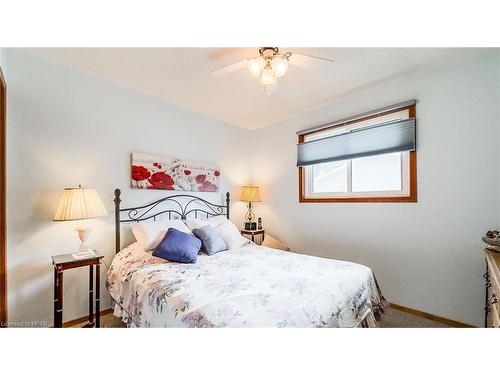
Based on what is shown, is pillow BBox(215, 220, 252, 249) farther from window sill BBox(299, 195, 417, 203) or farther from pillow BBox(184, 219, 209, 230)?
window sill BBox(299, 195, 417, 203)

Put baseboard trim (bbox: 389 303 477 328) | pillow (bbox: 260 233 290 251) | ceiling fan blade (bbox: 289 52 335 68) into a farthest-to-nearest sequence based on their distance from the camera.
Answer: pillow (bbox: 260 233 290 251)
baseboard trim (bbox: 389 303 477 328)
ceiling fan blade (bbox: 289 52 335 68)

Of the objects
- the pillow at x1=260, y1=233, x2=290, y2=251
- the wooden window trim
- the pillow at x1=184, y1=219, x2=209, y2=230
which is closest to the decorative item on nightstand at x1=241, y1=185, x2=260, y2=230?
the pillow at x1=260, y1=233, x2=290, y2=251

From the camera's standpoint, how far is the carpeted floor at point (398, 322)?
1.96 m

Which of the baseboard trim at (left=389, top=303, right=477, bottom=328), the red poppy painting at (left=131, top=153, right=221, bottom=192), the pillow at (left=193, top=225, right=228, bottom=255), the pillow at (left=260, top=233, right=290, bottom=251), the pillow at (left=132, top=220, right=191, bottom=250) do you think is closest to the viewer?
the baseboard trim at (left=389, top=303, right=477, bottom=328)

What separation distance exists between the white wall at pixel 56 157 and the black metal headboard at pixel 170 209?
0.09m

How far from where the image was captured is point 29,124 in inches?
72.6

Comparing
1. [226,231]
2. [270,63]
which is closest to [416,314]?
[226,231]

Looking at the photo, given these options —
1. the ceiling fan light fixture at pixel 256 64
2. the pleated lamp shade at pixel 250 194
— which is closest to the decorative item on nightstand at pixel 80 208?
the ceiling fan light fixture at pixel 256 64

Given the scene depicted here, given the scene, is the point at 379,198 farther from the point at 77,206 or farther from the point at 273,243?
the point at 77,206

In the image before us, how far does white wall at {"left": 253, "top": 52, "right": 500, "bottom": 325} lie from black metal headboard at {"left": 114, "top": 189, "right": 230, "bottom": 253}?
1.71 metres

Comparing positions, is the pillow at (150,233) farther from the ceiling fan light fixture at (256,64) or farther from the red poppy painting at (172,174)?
the ceiling fan light fixture at (256,64)

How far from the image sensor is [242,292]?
1.32 metres

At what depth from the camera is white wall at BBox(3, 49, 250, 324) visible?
179cm

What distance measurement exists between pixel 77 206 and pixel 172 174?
1112 millimetres
